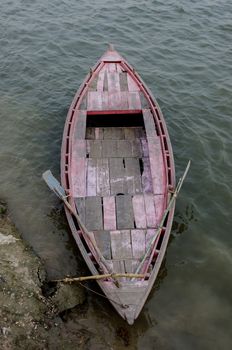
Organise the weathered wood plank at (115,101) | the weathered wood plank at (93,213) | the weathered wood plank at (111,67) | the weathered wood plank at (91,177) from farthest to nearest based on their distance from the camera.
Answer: the weathered wood plank at (111,67)
the weathered wood plank at (115,101)
the weathered wood plank at (91,177)
the weathered wood plank at (93,213)

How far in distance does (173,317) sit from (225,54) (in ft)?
43.4

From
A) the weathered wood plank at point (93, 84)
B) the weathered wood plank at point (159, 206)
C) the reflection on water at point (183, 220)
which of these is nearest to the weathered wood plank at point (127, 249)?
the weathered wood plank at point (159, 206)

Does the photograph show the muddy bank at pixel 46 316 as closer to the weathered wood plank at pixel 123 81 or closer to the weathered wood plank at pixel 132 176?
the weathered wood plank at pixel 132 176

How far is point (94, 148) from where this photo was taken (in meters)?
12.5

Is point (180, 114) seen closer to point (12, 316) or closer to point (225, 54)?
point (225, 54)

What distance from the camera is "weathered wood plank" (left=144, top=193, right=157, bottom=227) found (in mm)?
10180

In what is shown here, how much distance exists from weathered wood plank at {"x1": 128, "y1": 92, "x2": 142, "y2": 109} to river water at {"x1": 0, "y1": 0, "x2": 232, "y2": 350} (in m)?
1.85

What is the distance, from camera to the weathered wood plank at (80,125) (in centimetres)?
1230

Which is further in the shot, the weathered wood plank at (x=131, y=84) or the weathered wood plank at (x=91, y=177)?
the weathered wood plank at (x=131, y=84)

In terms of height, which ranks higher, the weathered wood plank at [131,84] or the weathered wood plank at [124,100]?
the weathered wood plank at [131,84]

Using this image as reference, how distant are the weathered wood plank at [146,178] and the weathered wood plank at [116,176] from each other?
1.94 ft

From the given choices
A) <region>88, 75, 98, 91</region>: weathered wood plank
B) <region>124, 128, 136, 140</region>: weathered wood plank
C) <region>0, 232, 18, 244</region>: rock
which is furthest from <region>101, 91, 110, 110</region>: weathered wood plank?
<region>0, 232, 18, 244</region>: rock

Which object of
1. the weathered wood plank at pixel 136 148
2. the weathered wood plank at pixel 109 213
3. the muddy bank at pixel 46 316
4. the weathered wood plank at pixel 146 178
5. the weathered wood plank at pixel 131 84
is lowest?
the muddy bank at pixel 46 316

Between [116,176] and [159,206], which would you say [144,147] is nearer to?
[116,176]
